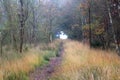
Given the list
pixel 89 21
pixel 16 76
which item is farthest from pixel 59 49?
pixel 16 76

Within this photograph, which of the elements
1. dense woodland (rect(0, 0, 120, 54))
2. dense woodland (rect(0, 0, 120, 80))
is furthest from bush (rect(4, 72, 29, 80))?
dense woodland (rect(0, 0, 120, 54))

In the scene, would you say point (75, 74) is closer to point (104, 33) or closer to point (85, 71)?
point (85, 71)

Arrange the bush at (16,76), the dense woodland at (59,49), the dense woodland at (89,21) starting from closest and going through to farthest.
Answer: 1. the bush at (16,76)
2. the dense woodland at (59,49)
3. the dense woodland at (89,21)

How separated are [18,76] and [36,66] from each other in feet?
13.2

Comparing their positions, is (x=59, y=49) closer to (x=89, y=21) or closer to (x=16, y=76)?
(x=89, y=21)

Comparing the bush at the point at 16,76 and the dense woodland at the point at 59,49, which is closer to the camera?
the bush at the point at 16,76

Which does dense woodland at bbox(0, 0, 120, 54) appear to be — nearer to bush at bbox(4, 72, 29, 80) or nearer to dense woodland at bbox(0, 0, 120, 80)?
dense woodland at bbox(0, 0, 120, 80)

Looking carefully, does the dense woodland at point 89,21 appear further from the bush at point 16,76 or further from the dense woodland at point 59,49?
the bush at point 16,76

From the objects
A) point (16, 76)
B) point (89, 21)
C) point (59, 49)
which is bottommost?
point (59, 49)

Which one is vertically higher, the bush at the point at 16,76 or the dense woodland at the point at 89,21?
the dense woodland at the point at 89,21

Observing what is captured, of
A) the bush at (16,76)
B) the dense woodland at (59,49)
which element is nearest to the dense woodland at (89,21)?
the dense woodland at (59,49)

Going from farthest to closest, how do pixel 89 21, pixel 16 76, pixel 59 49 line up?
pixel 59 49 < pixel 89 21 < pixel 16 76

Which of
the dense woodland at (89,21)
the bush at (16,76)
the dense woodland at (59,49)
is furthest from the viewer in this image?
the dense woodland at (89,21)

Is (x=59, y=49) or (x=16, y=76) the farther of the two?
(x=59, y=49)
